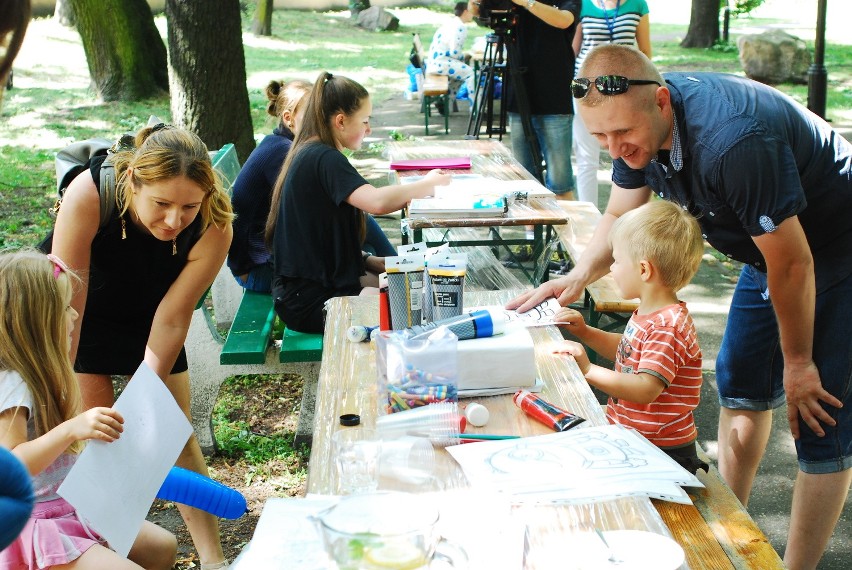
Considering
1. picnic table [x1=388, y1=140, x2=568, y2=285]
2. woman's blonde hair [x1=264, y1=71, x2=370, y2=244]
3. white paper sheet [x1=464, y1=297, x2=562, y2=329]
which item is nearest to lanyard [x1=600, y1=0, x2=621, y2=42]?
picnic table [x1=388, y1=140, x2=568, y2=285]

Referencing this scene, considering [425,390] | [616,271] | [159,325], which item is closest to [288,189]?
[159,325]

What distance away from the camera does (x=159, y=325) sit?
289 cm

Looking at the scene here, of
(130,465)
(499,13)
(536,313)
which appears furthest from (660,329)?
(499,13)

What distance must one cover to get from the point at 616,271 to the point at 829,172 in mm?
638

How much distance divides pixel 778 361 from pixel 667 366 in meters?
0.56

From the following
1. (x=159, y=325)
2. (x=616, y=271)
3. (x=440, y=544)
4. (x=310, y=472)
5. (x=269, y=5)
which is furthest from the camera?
(x=269, y=5)

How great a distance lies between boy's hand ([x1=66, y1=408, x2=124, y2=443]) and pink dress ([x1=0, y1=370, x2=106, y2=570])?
17 centimetres

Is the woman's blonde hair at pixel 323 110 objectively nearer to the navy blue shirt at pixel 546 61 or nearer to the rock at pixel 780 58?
the navy blue shirt at pixel 546 61

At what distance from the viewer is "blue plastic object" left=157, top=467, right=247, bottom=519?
6.86 ft

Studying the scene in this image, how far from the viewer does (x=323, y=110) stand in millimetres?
3949

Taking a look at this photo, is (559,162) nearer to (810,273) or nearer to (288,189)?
(288,189)

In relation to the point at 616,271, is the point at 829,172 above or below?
above

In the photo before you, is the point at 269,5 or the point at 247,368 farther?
the point at 269,5

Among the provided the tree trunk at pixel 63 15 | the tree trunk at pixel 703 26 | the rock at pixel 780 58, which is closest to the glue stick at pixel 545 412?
the rock at pixel 780 58
